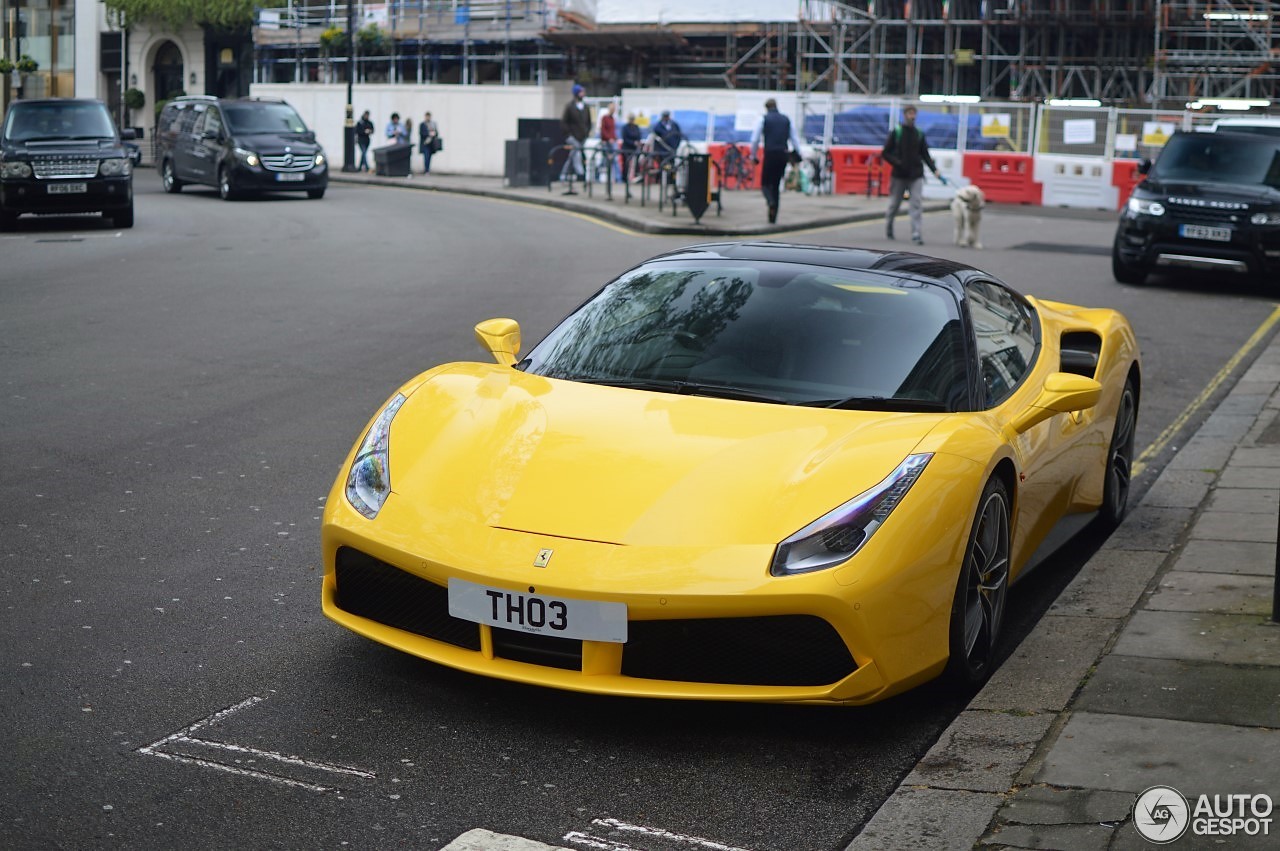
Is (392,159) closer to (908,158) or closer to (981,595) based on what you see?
(908,158)

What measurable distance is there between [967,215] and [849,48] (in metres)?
28.3

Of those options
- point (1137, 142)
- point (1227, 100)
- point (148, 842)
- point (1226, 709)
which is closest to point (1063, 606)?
point (1226, 709)

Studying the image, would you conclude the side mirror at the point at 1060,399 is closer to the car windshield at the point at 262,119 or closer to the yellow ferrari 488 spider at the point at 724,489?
the yellow ferrari 488 spider at the point at 724,489

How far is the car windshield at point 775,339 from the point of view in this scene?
16.7ft

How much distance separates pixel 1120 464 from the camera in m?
6.88

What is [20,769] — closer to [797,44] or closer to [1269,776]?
[1269,776]

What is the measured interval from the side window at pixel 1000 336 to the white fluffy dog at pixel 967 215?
15.0 metres

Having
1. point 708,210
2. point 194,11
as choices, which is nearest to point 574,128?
point 708,210

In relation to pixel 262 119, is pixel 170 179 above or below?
below

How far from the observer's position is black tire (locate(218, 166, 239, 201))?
28.1 metres

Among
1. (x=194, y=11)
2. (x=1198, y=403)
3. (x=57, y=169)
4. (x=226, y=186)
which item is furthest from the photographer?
(x=194, y=11)

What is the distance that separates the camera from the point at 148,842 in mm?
3473

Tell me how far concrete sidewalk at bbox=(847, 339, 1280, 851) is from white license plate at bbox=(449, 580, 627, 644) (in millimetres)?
824

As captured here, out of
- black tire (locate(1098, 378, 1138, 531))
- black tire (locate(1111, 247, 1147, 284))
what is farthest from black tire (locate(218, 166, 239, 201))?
black tire (locate(1098, 378, 1138, 531))
